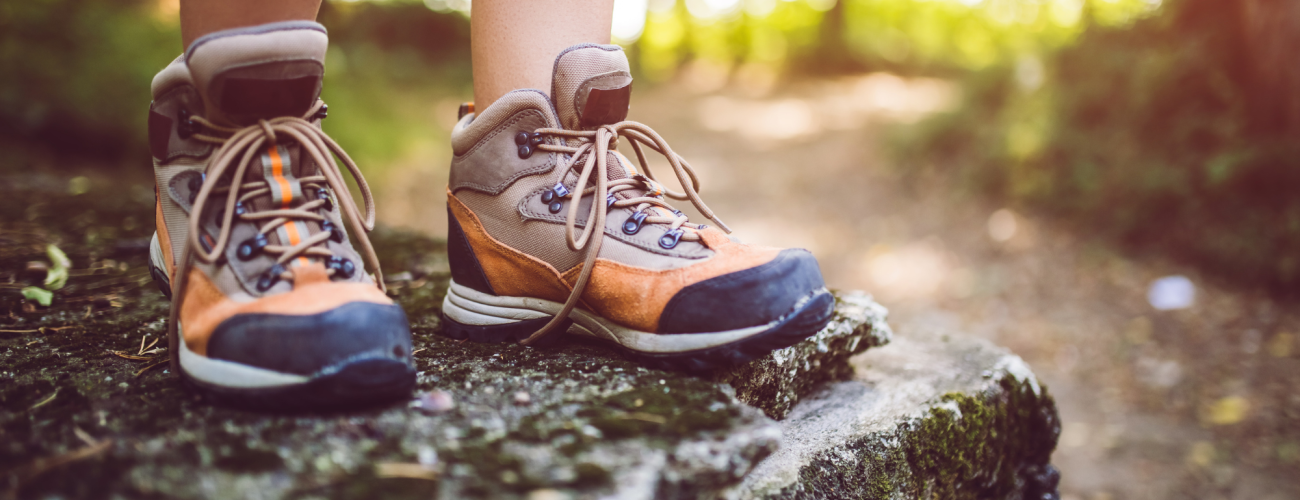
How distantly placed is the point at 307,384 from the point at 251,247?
0.30 metres

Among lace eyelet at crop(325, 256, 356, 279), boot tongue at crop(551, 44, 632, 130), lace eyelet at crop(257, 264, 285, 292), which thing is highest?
boot tongue at crop(551, 44, 632, 130)

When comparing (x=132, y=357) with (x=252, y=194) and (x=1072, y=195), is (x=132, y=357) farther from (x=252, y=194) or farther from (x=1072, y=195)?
(x=1072, y=195)

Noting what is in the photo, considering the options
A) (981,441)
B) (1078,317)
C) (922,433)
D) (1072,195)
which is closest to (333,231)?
(922,433)

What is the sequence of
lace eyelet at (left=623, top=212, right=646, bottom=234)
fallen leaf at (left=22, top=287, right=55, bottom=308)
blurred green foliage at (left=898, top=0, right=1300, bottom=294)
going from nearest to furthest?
lace eyelet at (left=623, top=212, right=646, bottom=234)
fallen leaf at (left=22, top=287, right=55, bottom=308)
blurred green foliage at (left=898, top=0, right=1300, bottom=294)

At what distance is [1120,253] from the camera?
459 centimetres

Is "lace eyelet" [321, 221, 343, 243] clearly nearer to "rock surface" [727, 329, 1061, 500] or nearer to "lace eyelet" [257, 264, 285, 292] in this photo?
"lace eyelet" [257, 264, 285, 292]

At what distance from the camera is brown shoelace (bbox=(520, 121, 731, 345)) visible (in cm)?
133

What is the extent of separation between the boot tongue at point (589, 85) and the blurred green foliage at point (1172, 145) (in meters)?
4.15

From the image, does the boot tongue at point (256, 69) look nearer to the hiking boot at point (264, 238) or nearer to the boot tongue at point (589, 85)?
the hiking boot at point (264, 238)

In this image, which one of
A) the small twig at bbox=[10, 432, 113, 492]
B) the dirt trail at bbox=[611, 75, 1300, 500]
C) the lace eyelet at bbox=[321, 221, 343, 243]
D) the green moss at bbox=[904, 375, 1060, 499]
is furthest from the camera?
the dirt trail at bbox=[611, 75, 1300, 500]

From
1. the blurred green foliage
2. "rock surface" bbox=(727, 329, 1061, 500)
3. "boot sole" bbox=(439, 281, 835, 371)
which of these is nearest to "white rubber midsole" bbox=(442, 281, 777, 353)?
"boot sole" bbox=(439, 281, 835, 371)

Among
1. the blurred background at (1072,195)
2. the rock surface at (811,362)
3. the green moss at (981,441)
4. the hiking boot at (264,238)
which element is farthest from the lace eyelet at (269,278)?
the blurred background at (1072,195)

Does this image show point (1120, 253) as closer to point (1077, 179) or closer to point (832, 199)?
point (1077, 179)

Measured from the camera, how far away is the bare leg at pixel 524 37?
1.43m
